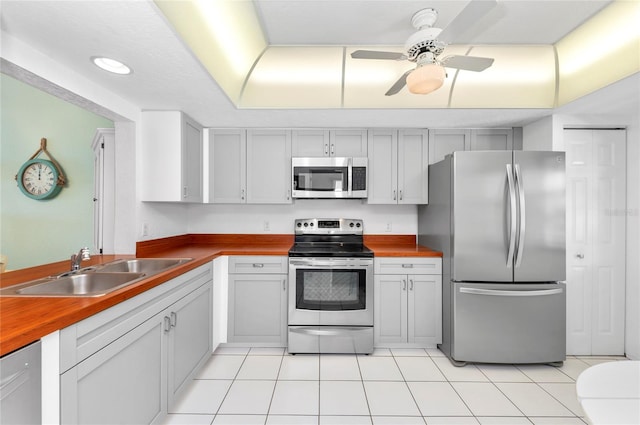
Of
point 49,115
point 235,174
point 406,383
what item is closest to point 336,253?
point 406,383

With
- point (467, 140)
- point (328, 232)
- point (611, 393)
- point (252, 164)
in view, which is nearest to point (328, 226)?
point (328, 232)

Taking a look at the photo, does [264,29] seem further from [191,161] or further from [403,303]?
[403,303]

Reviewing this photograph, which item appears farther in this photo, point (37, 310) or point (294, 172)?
point (294, 172)

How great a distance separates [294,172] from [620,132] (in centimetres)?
312

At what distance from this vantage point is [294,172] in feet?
10.1

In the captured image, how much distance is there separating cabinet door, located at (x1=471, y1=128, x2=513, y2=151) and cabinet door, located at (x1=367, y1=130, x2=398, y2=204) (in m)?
0.88

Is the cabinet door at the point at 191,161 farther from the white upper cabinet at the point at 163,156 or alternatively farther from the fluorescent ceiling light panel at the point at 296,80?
the fluorescent ceiling light panel at the point at 296,80

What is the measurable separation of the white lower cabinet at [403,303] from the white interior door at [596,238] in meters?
1.31

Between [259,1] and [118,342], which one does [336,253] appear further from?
[259,1]

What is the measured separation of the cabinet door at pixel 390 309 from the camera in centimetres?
280

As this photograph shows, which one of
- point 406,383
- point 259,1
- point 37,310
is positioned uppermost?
point 259,1

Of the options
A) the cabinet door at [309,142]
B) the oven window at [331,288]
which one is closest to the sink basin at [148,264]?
the oven window at [331,288]

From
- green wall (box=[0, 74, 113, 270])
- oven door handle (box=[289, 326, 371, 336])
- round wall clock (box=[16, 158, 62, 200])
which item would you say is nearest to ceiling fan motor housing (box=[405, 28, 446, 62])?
oven door handle (box=[289, 326, 371, 336])

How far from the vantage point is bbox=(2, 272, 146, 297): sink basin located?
1523 mm
